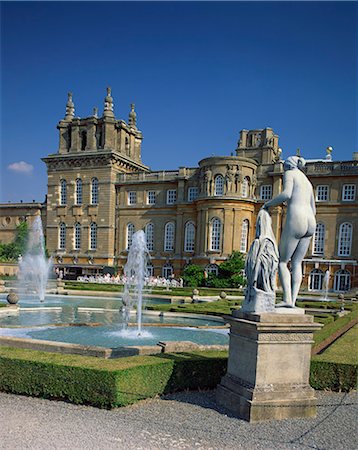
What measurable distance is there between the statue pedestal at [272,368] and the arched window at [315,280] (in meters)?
33.5

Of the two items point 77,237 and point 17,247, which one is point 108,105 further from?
point 17,247

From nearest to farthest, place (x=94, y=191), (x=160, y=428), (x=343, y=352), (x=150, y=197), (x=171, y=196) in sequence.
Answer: (x=160, y=428) → (x=343, y=352) → (x=171, y=196) → (x=150, y=197) → (x=94, y=191)

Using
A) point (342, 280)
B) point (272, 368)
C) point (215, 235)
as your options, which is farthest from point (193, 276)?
point (272, 368)

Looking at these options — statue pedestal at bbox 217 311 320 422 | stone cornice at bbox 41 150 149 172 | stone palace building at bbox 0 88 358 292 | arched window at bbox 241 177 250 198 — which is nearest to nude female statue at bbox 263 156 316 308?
statue pedestal at bbox 217 311 320 422

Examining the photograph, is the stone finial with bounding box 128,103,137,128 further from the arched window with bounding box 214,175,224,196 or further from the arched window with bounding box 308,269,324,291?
the arched window with bounding box 308,269,324,291

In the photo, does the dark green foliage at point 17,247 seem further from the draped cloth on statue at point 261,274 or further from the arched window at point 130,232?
the draped cloth on statue at point 261,274

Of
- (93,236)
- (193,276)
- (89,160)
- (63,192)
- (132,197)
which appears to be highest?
(89,160)

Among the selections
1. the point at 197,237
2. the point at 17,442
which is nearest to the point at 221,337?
the point at 17,442

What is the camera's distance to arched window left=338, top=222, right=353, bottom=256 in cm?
3838

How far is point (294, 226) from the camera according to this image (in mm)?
7305

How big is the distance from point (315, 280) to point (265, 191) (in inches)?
371

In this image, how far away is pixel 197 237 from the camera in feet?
Answer: 136

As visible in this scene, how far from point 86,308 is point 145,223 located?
24.6 meters

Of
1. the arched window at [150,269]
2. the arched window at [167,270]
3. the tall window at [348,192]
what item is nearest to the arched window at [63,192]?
the arched window at [150,269]
